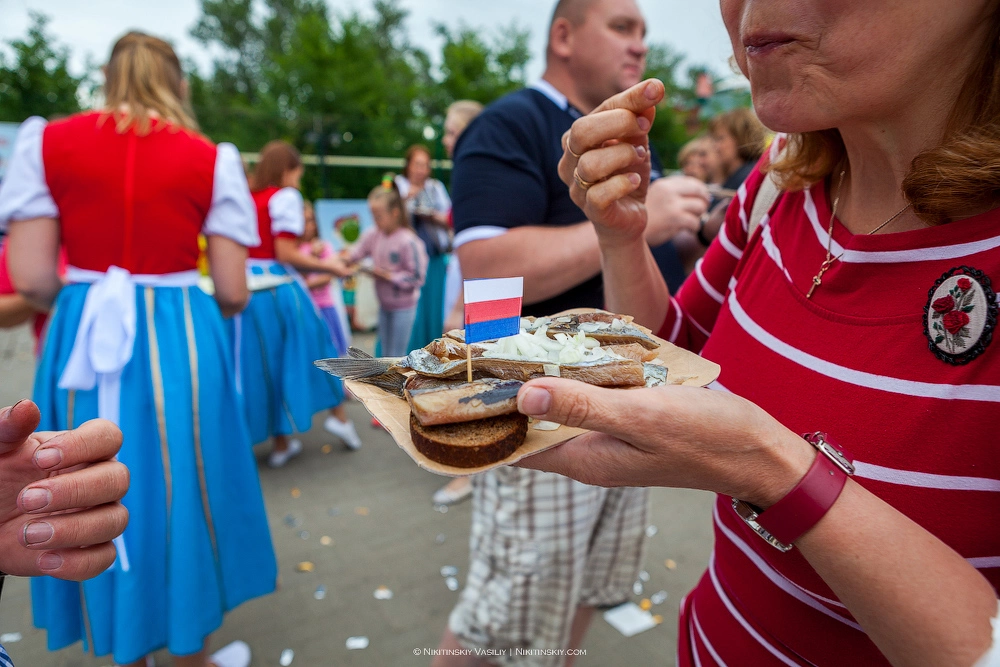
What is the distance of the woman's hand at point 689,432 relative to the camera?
878 mm

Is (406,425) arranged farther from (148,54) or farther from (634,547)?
(148,54)

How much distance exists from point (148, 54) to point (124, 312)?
1.12 meters

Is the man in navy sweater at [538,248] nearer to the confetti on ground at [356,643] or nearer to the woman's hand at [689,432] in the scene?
the confetti on ground at [356,643]

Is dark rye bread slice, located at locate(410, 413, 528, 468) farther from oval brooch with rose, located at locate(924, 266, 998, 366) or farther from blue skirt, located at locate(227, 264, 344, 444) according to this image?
blue skirt, located at locate(227, 264, 344, 444)

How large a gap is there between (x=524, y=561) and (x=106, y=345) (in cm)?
176

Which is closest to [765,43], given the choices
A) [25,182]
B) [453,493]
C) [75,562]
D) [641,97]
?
[641,97]

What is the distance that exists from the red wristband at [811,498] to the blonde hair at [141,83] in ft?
8.41

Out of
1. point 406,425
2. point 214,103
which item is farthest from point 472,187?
point 214,103

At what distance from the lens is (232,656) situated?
2.79m

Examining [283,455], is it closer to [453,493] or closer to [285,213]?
[453,493]

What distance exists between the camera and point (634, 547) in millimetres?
2613

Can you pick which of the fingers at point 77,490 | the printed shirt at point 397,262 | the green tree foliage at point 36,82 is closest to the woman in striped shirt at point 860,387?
the fingers at point 77,490

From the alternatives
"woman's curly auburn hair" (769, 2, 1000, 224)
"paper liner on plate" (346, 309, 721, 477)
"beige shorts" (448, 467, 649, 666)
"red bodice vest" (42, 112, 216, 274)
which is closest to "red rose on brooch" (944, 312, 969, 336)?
"woman's curly auburn hair" (769, 2, 1000, 224)

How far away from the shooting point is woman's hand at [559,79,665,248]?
1332 millimetres
